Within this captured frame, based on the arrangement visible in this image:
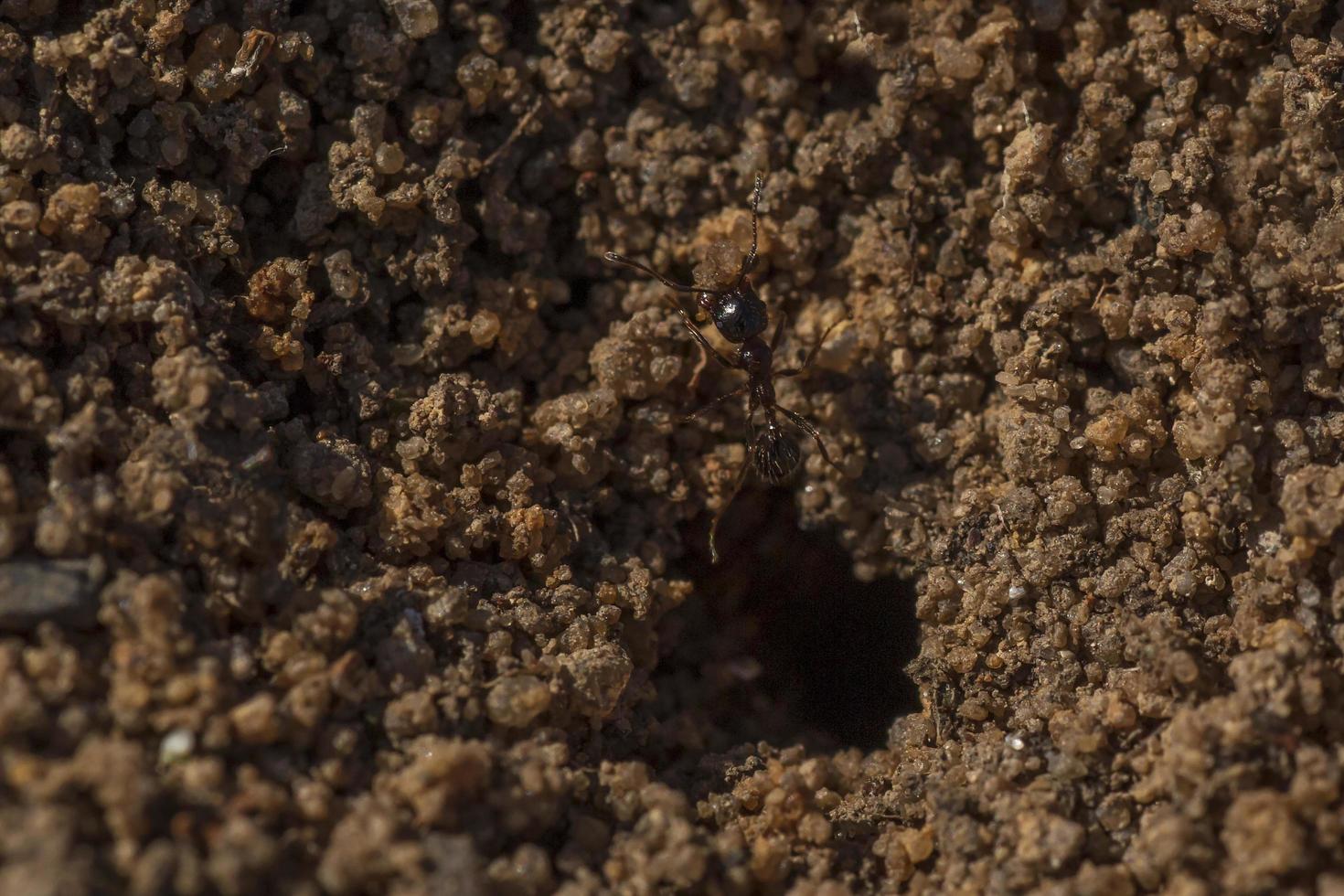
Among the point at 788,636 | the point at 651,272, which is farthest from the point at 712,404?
the point at 788,636

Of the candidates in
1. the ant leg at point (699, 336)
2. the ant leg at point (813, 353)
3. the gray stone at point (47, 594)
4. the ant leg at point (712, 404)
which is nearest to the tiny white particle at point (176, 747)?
the gray stone at point (47, 594)

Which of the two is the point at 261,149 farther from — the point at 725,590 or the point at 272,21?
the point at 725,590

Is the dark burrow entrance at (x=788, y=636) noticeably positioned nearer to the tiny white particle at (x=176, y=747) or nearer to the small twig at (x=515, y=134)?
the small twig at (x=515, y=134)

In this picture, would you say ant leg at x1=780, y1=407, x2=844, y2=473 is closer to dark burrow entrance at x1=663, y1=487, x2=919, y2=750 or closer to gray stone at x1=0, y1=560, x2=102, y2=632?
dark burrow entrance at x1=663, y1=487, x2=919, y2=750

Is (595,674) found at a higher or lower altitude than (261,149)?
lower

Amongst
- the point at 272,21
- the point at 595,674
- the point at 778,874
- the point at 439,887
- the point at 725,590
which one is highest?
the point at 272,21

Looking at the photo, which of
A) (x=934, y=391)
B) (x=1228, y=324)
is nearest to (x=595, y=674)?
(x=934, y=391)
